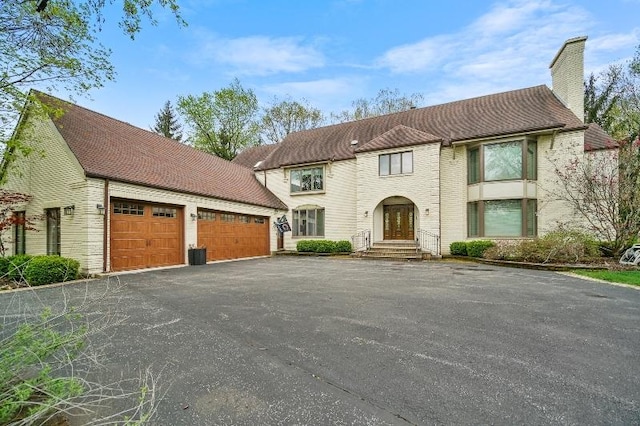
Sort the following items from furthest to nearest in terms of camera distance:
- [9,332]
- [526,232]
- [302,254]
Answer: [302,254] → [526,232] → [9,332]

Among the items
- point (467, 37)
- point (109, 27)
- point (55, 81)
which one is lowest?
point (55, 81)

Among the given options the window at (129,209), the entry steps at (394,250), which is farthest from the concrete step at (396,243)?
the window at (129,209)

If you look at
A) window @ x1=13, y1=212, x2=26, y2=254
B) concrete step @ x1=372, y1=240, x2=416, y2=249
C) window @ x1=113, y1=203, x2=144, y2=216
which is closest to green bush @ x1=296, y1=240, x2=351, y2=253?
concrete step @ x1=372, y1=240, x2=416, y2=249

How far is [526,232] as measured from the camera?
1340 cm

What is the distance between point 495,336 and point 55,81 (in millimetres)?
13534

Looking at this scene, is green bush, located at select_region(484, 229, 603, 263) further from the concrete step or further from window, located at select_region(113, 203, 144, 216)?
window, located at select_region(113, 203, 144, 216)

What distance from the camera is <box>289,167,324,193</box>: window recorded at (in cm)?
1866

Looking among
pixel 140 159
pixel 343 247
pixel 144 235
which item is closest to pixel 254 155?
pixel 343 247

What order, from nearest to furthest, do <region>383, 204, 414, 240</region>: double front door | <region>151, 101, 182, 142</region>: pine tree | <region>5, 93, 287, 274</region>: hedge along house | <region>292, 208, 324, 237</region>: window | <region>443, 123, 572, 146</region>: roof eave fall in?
1. <region>5, 93, 287, 274</region>: hedge along house
2. <region>443, 123, 572, 146</region>: roof eave
3. <region>383, 204, 414, 240</region>: double front door
4. <region>292, 208, 324, 237</region>: window
5. <region>151, 101, 182, 142</region>: pine tree

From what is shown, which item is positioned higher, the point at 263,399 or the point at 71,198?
the point at 71,198

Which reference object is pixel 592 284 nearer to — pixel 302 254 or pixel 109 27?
pixel 302 254

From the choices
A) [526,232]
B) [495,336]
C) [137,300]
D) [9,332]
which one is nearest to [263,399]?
[495,336]

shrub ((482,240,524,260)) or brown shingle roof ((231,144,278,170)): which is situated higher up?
brown shingle roof ((231,144,278,170))

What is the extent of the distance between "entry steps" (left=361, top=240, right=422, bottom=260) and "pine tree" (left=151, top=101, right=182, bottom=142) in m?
32.9
